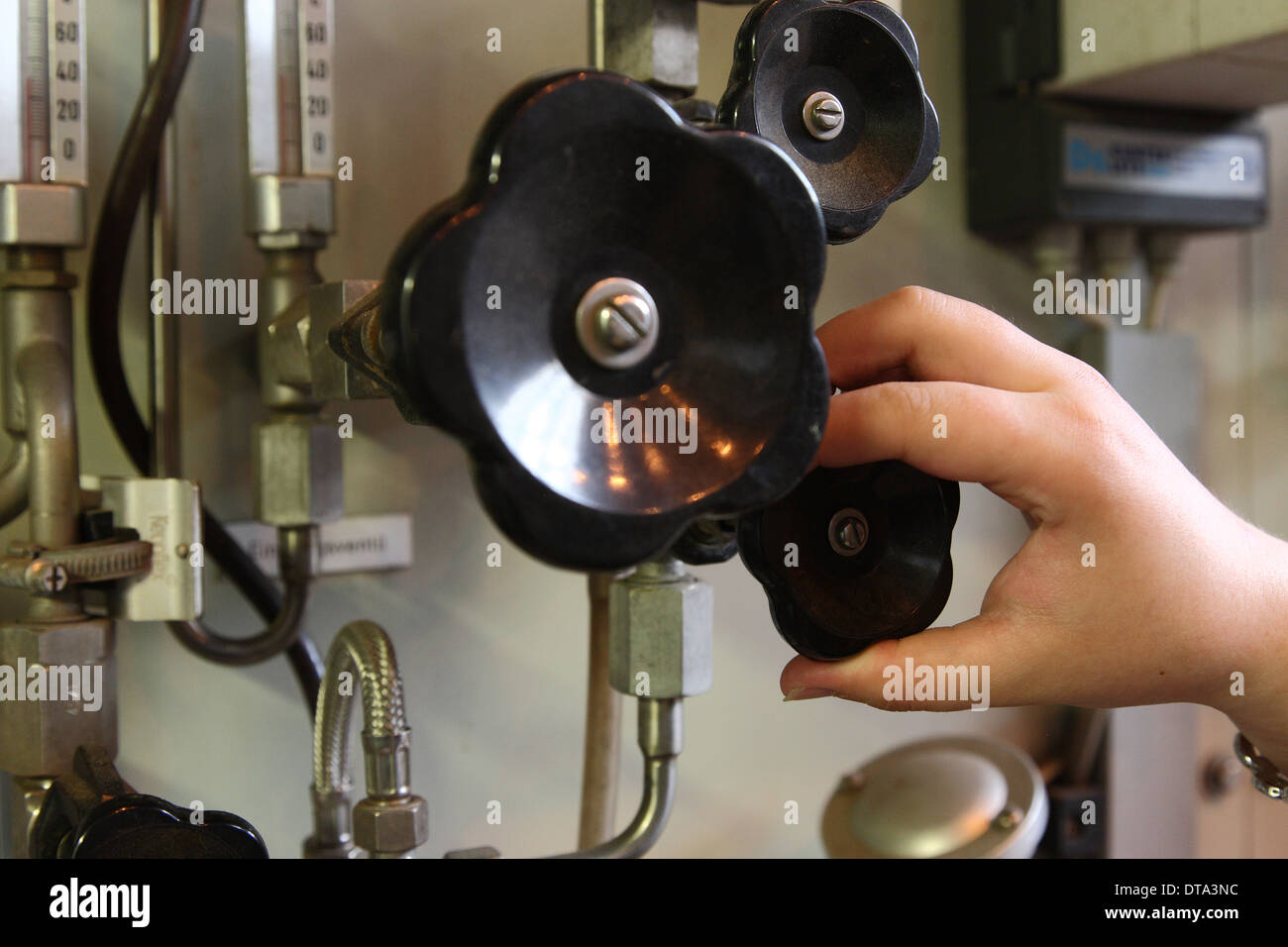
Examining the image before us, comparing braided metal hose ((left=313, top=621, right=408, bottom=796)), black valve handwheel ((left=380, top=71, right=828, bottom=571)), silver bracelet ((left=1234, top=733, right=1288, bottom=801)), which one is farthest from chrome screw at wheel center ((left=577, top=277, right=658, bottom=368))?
silver bracelet ((left=1234, top=733, right=1288, bottom=801))

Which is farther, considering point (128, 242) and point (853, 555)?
point (128, 242)

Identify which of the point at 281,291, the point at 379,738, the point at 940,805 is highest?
the point at 281,291

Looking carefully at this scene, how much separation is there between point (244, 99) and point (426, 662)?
0.34 m

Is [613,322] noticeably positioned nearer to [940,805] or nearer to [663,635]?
[663,635]

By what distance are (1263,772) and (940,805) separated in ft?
0.78

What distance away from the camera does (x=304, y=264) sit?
0.56 meters

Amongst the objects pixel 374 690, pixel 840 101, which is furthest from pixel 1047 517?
pixel 374 690

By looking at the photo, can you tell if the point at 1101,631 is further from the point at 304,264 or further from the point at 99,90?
the point at 99,90

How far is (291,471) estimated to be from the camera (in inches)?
22.5

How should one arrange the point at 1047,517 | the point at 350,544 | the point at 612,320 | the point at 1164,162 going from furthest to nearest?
1. the point at 1164,162
2. the point at 350,544
3. the point at 1047,517
4. the point at 612,320

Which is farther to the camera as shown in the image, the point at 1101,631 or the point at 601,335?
the point at 1101,631

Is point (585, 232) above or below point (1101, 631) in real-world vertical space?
above

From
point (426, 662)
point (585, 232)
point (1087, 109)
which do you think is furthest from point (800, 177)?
point (1087, 109)

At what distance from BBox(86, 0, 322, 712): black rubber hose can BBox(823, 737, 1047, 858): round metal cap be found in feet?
1.44
